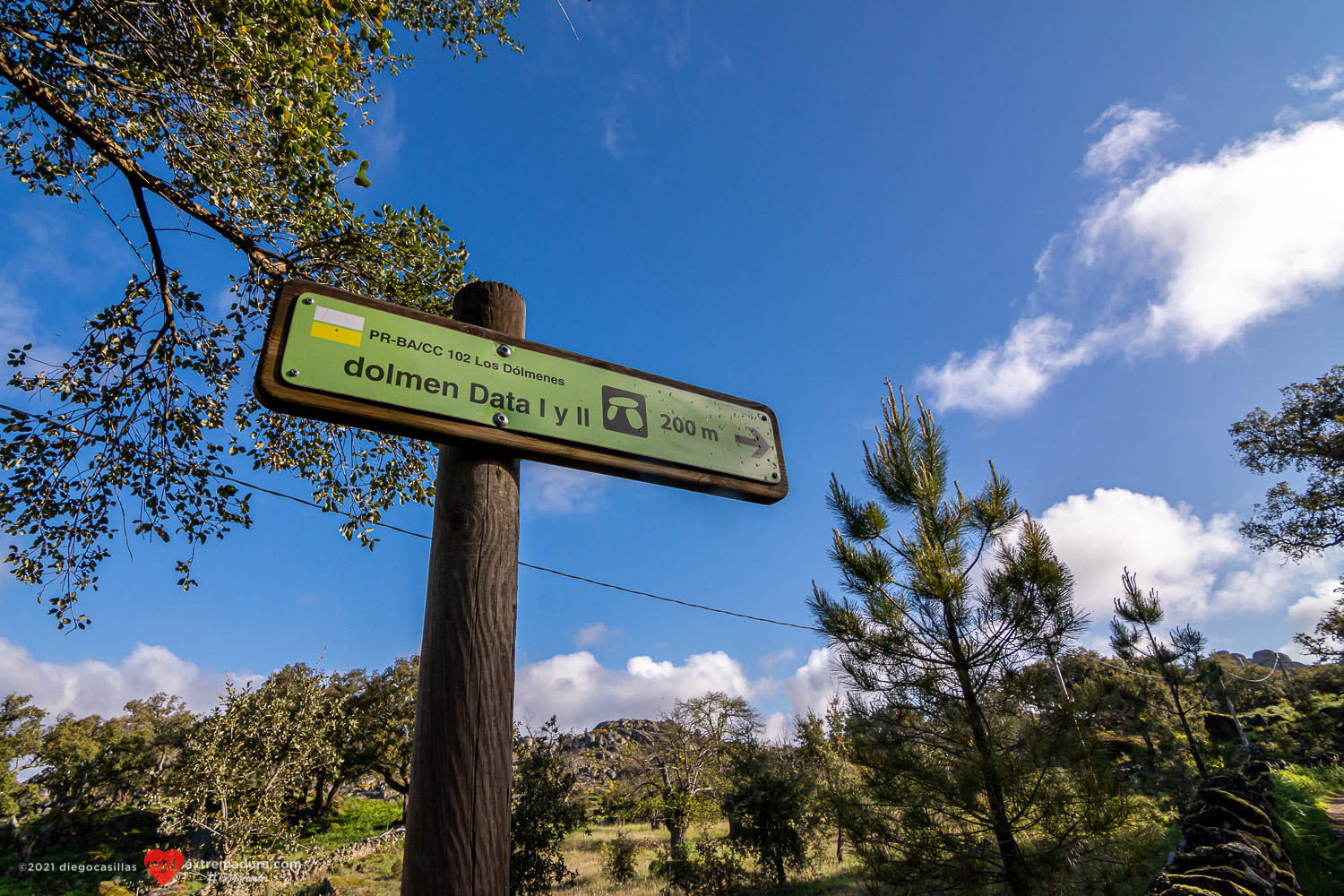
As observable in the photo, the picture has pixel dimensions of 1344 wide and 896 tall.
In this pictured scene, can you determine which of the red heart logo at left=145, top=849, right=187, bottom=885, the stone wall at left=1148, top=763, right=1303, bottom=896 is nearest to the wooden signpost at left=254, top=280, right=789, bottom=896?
the stone wall at left=1148, top=763, right=1303, bottom=896

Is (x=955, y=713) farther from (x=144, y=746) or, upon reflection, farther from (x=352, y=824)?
(x=144, y=746)

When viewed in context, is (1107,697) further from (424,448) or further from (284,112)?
(284,112)

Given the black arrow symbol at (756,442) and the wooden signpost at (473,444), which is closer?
the wooden signpost at (473,444)

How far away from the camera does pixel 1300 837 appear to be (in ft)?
23.0

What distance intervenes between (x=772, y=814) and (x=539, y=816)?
5.43 m

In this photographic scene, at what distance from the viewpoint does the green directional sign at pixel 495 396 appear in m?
1.49

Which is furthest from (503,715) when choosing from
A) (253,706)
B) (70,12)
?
(253,706)

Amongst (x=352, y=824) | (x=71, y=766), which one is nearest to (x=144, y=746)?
(x=71, y=766)

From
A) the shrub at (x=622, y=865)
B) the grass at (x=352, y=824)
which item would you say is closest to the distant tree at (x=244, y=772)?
the shrub at (x=622, y=865)

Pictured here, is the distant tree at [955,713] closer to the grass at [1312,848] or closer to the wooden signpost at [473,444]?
the grass at [1312,848]

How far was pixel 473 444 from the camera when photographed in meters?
1.59

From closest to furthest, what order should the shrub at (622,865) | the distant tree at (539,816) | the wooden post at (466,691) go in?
the wooden post at (466,691)
the distant tree at (539,816)
the shrub at (622,865)

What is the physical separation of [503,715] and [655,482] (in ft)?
2.68

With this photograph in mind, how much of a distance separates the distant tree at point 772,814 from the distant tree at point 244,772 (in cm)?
1113
